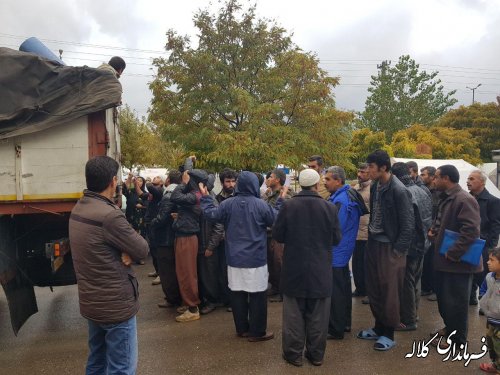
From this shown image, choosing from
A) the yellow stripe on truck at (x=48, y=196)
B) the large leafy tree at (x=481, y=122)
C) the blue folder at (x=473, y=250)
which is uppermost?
the large leafy tree at (x=481, y=122)

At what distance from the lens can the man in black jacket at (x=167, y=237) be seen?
5.46m

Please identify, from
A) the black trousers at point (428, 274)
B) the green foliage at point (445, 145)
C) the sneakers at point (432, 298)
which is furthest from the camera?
the green foliage at point (445, 145)

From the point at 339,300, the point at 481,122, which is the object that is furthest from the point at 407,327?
the point at 481,122

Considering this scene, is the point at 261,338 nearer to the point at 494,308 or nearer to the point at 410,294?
the point at 410,294

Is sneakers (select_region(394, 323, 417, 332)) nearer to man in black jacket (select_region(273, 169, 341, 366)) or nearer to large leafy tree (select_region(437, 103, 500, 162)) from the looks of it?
man in black jacket (select_region(273, 169, 341, 366))

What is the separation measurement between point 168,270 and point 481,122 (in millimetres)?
31665

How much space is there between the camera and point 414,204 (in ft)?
14.4

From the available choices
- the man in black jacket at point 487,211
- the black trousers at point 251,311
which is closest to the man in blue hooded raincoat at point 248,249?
the black trousers at point 251,311

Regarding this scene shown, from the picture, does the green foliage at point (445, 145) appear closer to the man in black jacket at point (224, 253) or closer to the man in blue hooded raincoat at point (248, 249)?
the man in black jacket at point (224, 253)

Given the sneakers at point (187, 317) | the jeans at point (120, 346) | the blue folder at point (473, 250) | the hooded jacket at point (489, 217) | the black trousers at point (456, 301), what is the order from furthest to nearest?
1. the hooded jacket at point (489, 217)
2. the sneakers at point (187, 317)
3. the black trousers at point (456, 301)
4. the blue folder at point (473, 250)
5. the jeans at point (120, 346)

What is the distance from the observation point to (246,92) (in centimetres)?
1082

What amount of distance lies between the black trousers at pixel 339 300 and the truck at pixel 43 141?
8.83ft

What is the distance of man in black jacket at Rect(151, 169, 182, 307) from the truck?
4.09ft

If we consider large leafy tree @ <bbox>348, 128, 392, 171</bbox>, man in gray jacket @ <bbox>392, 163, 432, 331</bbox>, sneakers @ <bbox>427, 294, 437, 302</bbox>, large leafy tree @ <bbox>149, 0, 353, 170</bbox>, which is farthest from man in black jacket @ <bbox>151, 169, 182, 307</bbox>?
large leafy tree @ <bbox>348, 128, 392, 171</bbox>
